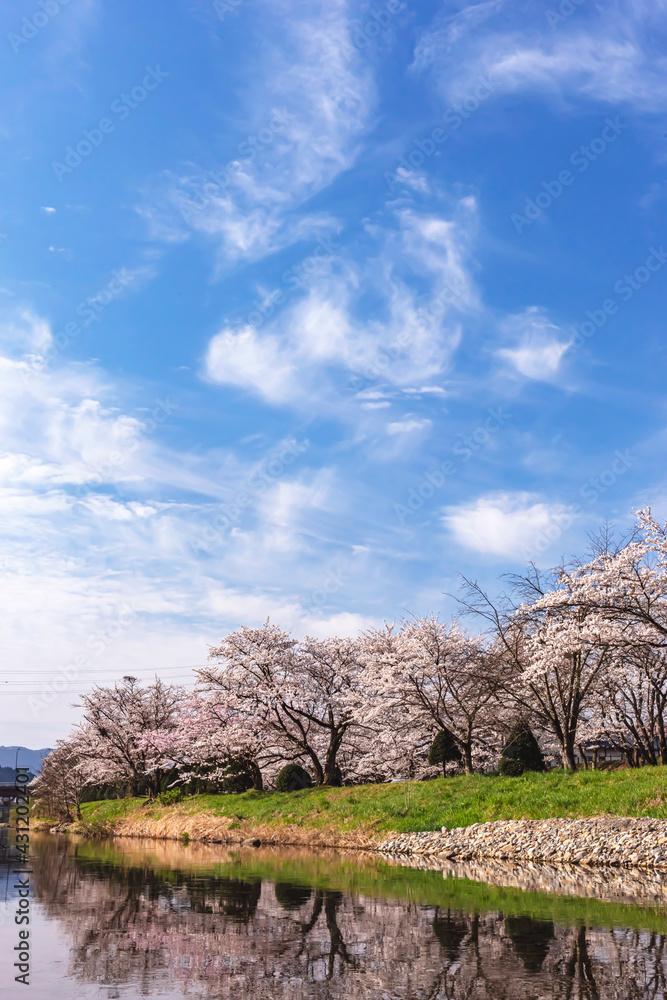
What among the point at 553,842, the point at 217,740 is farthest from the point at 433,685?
the point at 553,842

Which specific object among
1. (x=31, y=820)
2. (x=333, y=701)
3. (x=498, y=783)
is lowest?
(x=31, y=820)

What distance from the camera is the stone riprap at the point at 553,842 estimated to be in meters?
16.2

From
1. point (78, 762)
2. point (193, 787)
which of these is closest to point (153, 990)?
point (193, 787)

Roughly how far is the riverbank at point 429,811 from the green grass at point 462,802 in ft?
0.12

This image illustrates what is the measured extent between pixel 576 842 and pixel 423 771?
21804mm

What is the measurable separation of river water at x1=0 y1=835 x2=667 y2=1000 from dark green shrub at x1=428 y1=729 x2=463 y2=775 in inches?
652

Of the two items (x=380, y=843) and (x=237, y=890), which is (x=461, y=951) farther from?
(x=380, y=843)

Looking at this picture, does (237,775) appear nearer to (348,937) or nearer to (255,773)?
(255,773)

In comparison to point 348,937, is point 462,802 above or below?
below

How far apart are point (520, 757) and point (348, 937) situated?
19.7 metres

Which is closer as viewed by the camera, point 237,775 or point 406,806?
point 406,806

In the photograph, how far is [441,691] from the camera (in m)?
33.2

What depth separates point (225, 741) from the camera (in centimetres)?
3912

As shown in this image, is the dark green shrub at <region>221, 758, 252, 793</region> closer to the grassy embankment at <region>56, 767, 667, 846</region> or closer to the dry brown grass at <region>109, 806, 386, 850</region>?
the grassy embankment at <region>56, 767, 667, 846</region>
